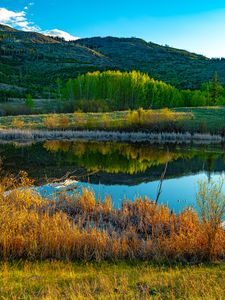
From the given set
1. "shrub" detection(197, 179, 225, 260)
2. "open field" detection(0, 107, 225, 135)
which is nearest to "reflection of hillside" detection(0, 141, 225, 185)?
"open field" detection(0, 107, 225, 135)

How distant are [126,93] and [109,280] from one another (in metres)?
72.7

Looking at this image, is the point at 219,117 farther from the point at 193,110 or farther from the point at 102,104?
the point at 102,104

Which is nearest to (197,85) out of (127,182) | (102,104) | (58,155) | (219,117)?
(102,104)

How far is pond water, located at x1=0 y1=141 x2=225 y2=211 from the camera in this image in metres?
21.2

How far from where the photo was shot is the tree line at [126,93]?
78.2m

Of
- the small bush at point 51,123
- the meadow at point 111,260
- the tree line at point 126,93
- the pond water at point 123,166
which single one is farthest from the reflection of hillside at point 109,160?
the tree line at point 126,93

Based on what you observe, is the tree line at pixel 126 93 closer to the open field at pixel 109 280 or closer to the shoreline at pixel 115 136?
the shoreline at pixel 115 136

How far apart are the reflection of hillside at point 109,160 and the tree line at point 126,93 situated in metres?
36.1

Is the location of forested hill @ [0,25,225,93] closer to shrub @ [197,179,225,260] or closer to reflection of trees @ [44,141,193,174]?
reflection of trees @ [44,141,193,174]

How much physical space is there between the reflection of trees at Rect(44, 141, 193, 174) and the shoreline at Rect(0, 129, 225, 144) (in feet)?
12.1

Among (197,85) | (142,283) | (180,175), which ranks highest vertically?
(197,85)

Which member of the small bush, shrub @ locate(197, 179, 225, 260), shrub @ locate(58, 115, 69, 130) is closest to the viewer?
shrub @ locate(197, 179, 225, 260)

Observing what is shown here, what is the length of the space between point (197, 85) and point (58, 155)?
319 feet

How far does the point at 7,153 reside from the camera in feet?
113
